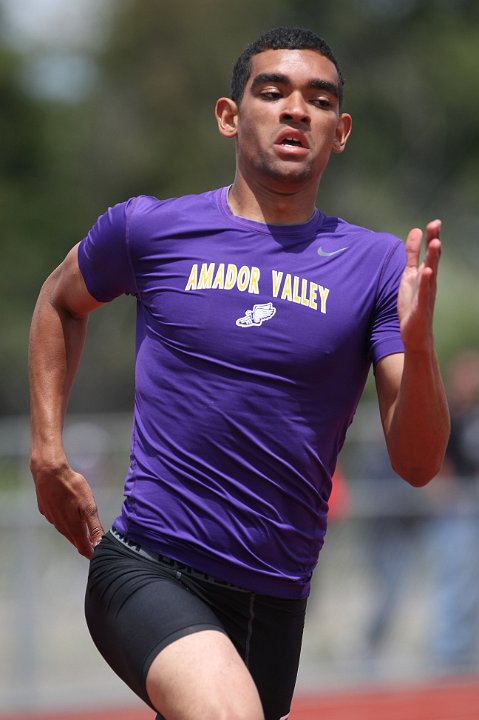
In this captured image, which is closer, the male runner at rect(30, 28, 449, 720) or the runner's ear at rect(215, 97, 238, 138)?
the male runner at rect(30, 28, 449, 720)

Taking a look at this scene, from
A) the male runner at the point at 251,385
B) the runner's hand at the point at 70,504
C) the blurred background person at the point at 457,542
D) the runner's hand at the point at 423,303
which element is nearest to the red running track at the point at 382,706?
the blurred background person at the point at 457,542

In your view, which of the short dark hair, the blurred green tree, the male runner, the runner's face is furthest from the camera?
the blurred green tree

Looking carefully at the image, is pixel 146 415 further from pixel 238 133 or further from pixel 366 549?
pixel 366 549

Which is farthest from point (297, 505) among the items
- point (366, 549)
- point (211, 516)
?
point (366, 549)

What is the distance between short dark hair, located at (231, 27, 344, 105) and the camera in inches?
168

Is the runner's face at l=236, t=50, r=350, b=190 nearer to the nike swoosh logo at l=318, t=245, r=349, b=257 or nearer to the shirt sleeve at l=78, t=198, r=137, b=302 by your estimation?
the nike swoosh logo at l=318, t=245, r=349, b=257

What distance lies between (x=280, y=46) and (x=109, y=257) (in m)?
0.87

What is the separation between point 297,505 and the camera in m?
4.06

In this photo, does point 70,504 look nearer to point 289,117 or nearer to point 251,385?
point 251,385

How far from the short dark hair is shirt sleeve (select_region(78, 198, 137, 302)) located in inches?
21.1

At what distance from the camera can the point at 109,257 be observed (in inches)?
168

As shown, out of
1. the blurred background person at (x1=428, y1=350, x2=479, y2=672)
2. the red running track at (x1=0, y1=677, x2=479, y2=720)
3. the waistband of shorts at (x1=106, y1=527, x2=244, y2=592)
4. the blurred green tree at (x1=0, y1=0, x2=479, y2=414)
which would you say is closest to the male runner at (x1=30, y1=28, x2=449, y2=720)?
the waistband of shorts at (x1=106, y1=527, x2=244, y2=592)

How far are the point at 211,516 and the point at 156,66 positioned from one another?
37.2m

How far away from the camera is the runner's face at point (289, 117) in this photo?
164 inches
